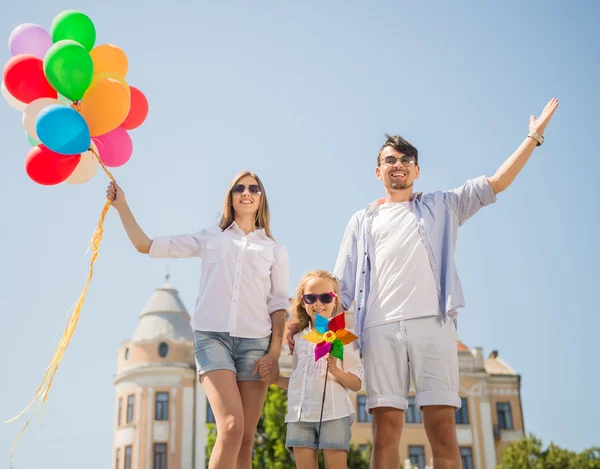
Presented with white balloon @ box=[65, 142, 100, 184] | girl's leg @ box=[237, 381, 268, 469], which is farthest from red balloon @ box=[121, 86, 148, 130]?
girl's leg @ box=[237, 381, 268, 469]

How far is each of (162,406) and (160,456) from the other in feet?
7.28

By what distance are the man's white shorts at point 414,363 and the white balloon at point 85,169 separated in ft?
9.33

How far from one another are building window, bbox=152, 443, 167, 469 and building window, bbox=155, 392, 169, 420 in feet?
4.07

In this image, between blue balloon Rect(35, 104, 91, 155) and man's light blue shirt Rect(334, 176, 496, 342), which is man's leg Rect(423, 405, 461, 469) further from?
blue balloon Rect(35, 104, 91, 155)

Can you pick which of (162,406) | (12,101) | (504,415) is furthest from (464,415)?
(12,101)

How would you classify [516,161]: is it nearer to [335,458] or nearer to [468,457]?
[335,458]

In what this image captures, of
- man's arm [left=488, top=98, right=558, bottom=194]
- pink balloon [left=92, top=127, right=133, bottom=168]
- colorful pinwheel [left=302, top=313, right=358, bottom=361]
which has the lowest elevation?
colorful pinwheel [left=302, top=313, right=358, bottom=361]

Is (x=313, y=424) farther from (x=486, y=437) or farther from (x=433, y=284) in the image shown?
(x=486, y=437)

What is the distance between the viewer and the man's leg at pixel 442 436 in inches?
210

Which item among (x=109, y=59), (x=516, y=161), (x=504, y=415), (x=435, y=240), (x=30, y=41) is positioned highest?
(x=504, y=415)

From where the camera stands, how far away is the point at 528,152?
19.3 feet

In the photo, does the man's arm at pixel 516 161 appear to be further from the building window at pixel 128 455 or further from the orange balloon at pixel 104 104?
the building window at pixel 128 455

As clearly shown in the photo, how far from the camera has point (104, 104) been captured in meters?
6.30

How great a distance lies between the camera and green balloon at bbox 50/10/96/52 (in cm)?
659
